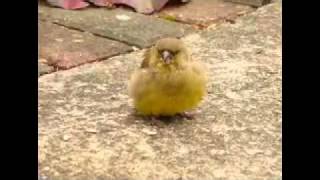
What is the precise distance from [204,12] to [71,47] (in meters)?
1.25

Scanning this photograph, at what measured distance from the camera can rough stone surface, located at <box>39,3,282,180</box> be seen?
2.90 metres

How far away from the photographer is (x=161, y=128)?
129 inches

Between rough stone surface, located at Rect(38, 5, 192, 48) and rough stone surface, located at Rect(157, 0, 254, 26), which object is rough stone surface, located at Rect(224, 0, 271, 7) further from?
rough stone surface, located at Rect(38, 5, 192, 48)

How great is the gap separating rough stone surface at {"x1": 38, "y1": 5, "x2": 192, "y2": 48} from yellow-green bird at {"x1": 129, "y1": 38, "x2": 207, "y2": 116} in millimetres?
1216

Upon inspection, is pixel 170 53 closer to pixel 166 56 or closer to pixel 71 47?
pixel 166 56

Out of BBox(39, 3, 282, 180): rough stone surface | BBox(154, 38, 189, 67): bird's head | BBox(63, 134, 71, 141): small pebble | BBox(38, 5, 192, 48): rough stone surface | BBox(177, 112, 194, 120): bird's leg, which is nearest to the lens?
BBox(39, 3, 282, 180): rough stone surface

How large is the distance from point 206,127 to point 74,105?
2.11 feet

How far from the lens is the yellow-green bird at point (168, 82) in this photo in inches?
126

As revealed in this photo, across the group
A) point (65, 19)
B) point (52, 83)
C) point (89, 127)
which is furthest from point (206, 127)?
point (65, 19)

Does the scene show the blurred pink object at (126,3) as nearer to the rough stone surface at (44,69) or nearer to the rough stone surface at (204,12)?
the rough stone surface at (204,12)

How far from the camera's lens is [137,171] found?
287 centimetres

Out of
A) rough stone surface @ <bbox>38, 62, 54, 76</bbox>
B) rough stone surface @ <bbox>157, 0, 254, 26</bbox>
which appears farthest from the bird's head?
rough stone surface @ <bbox>157, 0, 254, 26</bbox>

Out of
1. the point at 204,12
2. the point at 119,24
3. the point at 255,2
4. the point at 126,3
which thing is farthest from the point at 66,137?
the point at 255,2

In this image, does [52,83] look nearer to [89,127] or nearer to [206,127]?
[89,127]
